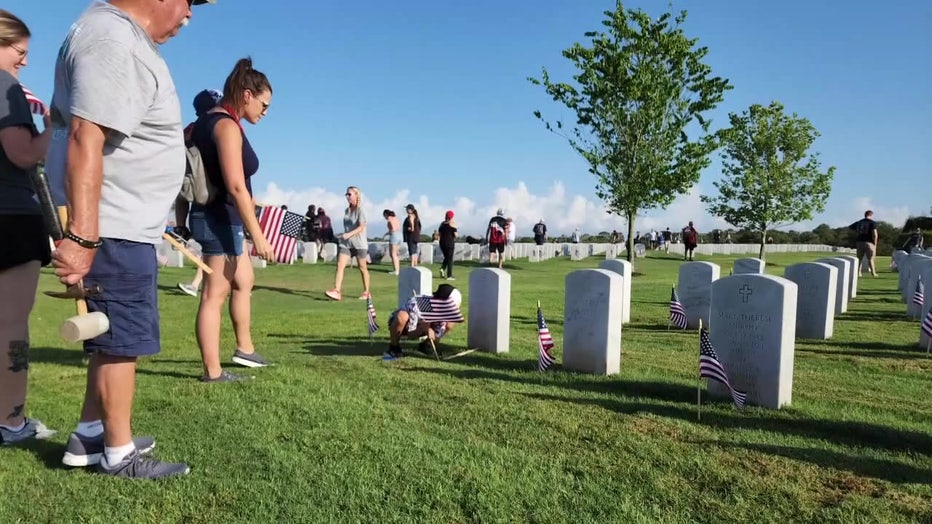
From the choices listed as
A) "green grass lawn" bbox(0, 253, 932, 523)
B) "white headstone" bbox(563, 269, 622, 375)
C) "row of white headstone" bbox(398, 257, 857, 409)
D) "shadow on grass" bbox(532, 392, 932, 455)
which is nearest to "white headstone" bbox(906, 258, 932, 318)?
"row of white headstone" bbox(398, 257, 857, 409)

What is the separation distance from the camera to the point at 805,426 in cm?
458

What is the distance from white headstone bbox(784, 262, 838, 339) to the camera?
9.38 metres

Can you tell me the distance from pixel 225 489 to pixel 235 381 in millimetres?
2237

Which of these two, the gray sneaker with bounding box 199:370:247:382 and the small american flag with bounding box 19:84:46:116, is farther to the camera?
the gray sneaker with bounding box 199:370:247:382

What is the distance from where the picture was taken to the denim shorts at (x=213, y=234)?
4949 mm

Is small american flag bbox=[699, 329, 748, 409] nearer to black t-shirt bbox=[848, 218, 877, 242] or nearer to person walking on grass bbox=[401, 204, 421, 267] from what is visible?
person walking on grass bbox=[401, 204, 421, 267]

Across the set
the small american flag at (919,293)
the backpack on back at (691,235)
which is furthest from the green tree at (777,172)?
the small american flag at (919,293)

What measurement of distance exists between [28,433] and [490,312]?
4.71m

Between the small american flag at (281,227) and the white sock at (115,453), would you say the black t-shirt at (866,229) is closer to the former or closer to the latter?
the small american flag at (281,227)

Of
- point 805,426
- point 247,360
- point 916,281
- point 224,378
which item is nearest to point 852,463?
point 805,426

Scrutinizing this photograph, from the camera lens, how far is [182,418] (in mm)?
4195

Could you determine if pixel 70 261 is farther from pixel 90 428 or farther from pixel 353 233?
pixel 353 233

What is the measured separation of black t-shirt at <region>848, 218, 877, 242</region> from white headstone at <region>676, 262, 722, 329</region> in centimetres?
1242

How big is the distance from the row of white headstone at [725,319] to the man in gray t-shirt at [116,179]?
13.6 feet
